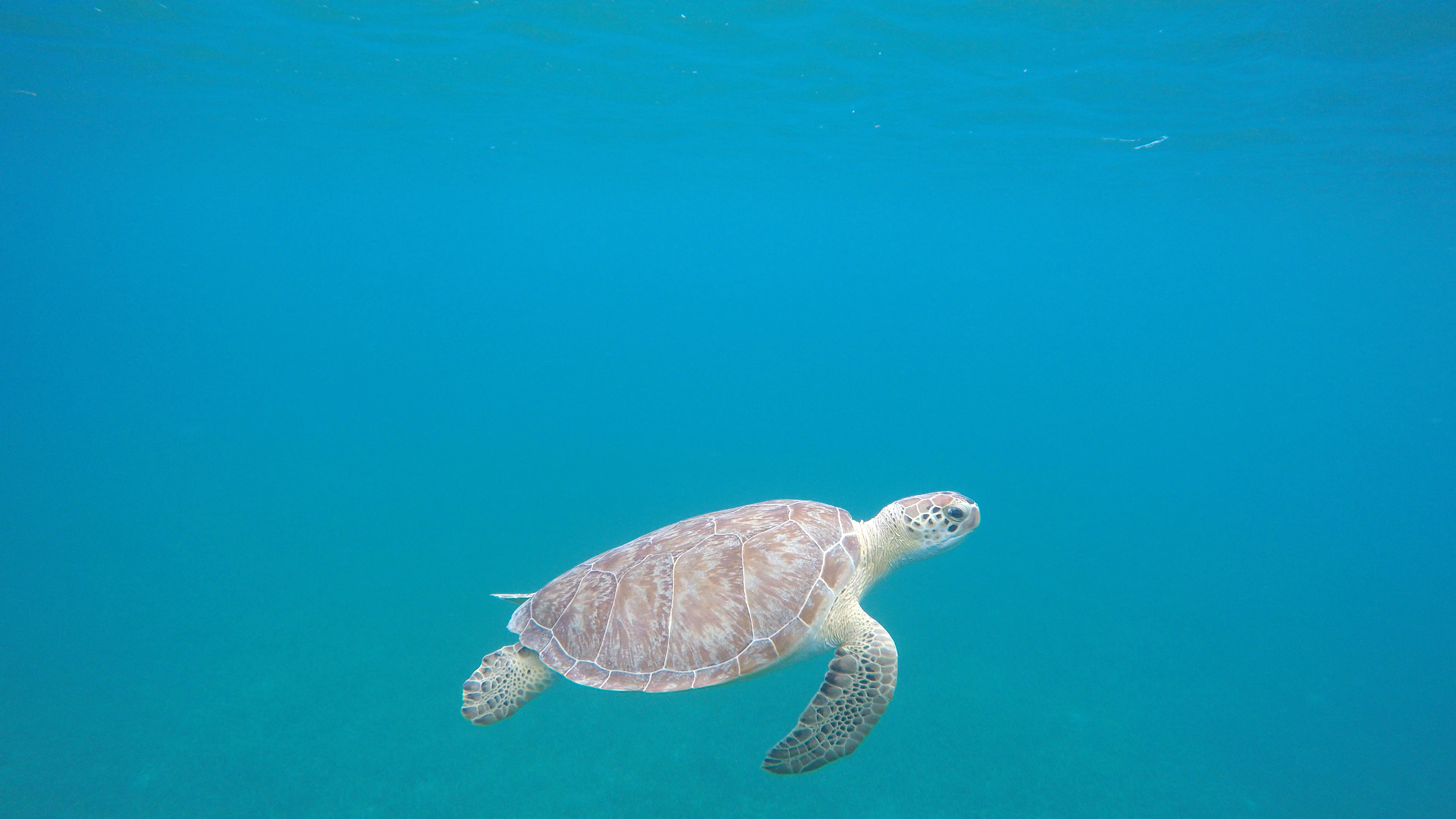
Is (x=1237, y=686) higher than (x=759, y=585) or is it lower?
lower

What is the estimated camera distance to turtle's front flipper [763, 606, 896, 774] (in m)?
3.51

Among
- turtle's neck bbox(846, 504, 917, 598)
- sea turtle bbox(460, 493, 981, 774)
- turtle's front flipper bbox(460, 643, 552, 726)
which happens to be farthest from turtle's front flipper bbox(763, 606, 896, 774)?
turtle's front flipper bbox(460, 643, 552, 726)

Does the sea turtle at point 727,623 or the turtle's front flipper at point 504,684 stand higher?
the sea turtle at point 727,623

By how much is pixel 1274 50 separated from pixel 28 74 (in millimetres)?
25978

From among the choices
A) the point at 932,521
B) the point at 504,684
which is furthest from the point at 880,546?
the point at 504,684

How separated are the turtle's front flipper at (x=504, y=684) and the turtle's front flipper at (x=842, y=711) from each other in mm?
1627

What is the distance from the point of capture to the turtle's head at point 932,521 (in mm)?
4293

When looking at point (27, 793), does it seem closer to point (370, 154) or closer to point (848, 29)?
point (848, 29)

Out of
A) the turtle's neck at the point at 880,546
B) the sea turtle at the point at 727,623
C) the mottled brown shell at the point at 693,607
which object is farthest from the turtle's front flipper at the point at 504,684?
the turtle's neck at the point at 880,546

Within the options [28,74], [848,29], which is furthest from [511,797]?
[28,74]

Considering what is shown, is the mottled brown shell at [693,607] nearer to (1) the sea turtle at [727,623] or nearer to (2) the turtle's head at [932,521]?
(1) the sea turtle at [727,623]

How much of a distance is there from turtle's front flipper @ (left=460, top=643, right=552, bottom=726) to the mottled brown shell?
0.62ft

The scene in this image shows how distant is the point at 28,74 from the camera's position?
14289 millimetres

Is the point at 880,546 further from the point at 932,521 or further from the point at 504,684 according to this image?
the point at 504,684
